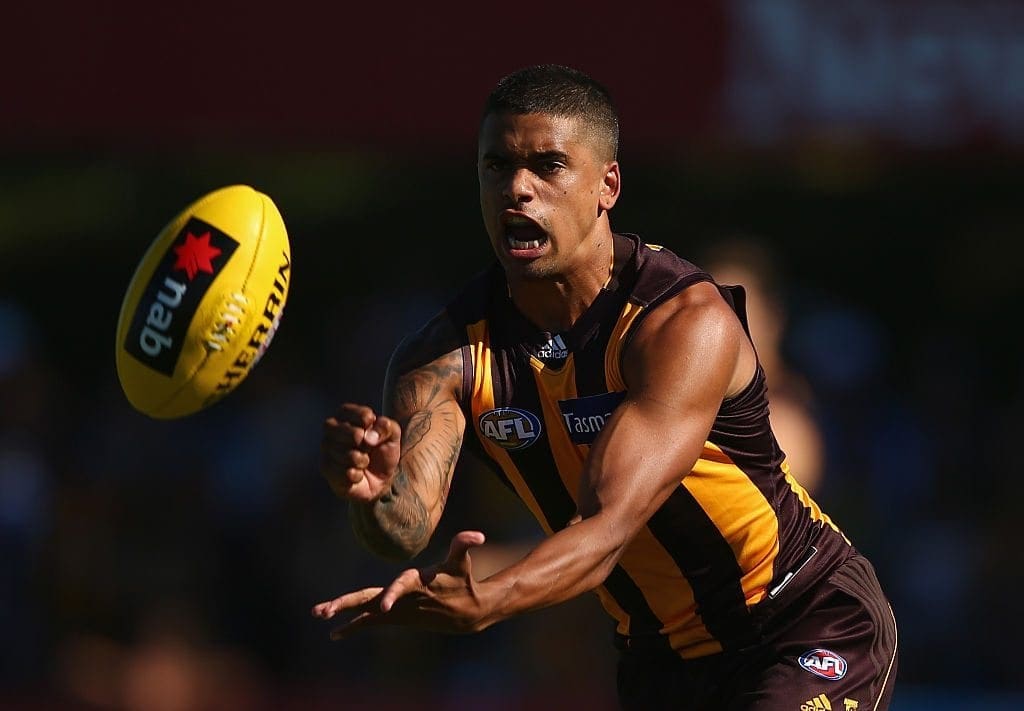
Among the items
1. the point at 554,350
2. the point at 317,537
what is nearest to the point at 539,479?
the point at 554,350

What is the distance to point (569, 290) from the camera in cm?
582

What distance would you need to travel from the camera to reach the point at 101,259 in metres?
15.3

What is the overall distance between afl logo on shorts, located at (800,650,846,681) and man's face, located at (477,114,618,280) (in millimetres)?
1406

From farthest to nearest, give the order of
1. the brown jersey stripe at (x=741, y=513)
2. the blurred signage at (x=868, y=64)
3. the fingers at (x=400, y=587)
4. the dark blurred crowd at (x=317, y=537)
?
the dark blurred crowd at (x=317, y=537)
the blurred signage at (x=868, y=64)
the brown jersey stripe at (x=741, y=513)
the fingers at (x=400, y=587)

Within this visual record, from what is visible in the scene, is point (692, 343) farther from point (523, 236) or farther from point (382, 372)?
point (382, 372)

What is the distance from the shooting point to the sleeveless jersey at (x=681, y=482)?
5648 millimetres

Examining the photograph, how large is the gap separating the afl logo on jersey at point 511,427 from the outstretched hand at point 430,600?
1.32m

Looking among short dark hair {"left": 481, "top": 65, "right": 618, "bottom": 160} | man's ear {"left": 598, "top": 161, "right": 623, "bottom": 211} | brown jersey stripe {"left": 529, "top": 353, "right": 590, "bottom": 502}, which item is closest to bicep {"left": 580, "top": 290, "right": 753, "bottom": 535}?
brown jersey stripe {"left": 529, "top": 353, "right": 590, "bottom": 502}

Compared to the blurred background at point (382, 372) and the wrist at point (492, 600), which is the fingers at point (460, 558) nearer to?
the wrist at point (492, 600)

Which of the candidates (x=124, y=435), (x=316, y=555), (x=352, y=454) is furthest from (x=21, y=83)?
(x=352, y=454)

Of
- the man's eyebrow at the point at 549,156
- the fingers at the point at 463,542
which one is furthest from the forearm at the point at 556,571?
the man's eyebrow at the point at 549,156

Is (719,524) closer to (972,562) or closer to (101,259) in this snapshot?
(972,562)

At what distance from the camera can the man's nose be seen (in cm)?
559

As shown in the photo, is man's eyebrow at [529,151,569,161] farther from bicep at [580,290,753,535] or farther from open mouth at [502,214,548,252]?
bicep at [580,290,753,535]
